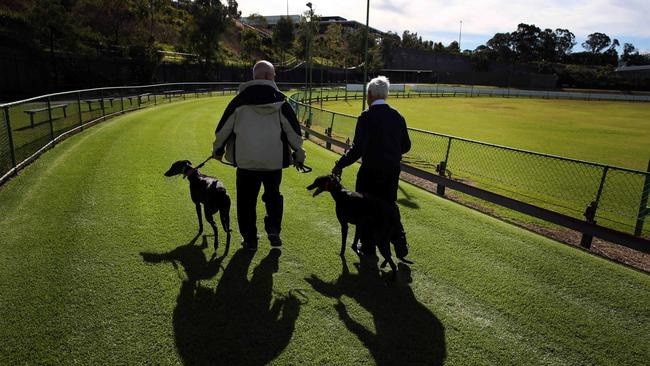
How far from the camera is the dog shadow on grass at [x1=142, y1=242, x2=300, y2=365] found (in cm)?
318

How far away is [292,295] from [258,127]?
1.79 metres

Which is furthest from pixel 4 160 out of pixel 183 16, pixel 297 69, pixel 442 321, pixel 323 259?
pixel 183 16

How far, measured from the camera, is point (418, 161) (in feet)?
40.8

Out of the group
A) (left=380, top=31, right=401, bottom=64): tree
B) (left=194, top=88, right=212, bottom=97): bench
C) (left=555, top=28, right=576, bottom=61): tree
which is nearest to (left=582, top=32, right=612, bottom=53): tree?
(left=555, top=28, right=576, bottom=61): tree

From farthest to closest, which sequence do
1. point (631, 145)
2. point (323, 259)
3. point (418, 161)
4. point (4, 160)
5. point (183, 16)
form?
point (183, 16) → point (631, 145) → point (418, 161) → point (4, 160) → point (323, 259)

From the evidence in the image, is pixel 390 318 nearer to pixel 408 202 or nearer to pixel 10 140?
pixel 408 202

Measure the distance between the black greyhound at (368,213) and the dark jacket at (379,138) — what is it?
36 centimetres

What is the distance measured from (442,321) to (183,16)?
288 feet

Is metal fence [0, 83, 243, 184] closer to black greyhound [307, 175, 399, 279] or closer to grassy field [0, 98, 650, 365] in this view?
grassy field [0, 98, 650, 365]

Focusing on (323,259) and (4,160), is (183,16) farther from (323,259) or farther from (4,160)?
(323,259)

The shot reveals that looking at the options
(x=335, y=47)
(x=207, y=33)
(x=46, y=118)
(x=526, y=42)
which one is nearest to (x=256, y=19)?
(x=335, y=47)

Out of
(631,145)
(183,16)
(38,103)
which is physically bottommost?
(631,145)

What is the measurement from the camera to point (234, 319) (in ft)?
11.8

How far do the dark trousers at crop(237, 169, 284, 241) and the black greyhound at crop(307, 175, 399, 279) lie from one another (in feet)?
1.67
